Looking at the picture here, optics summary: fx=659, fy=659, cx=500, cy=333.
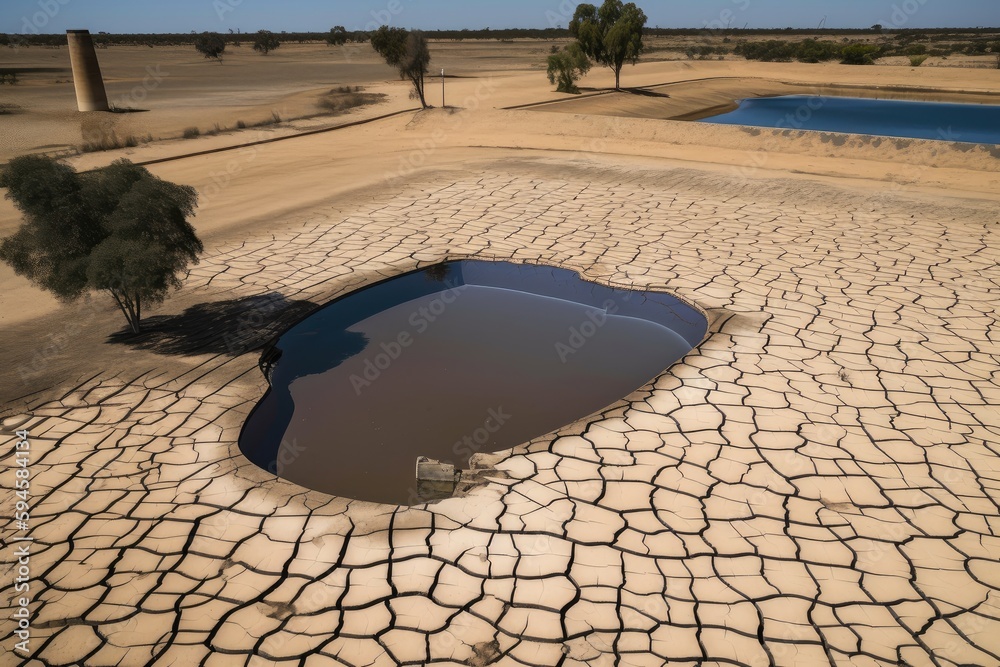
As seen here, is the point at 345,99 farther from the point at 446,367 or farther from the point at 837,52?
the point at 837,52

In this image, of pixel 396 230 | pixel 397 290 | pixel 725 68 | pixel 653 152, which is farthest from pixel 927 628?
pixel 725 68

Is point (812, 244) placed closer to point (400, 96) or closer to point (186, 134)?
point (186, 134)

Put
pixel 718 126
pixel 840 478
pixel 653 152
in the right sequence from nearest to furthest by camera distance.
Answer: pixel 840 478 → pixel 653 152 → pixel 718 126

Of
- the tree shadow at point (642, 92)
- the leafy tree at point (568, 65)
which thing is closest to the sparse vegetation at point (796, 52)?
the tree shadow at point (642, 92)

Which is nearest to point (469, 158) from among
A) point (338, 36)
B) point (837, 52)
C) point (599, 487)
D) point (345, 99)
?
point (599, 487)

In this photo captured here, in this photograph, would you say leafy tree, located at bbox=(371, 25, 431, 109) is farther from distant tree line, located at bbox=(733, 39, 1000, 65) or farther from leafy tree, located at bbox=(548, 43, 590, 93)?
distant tree line, located at bbox=(733, 39, 1000, 65)

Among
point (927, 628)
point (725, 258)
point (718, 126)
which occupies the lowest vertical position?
point (927, 628)
